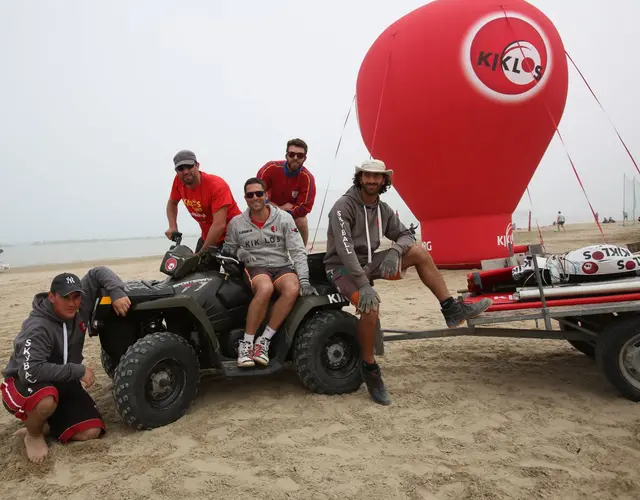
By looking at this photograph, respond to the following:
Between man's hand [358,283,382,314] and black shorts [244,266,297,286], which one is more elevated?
black shorts [244,266,297,286]

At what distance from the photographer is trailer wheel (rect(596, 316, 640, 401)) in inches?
132

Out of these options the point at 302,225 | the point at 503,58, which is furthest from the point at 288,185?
the point at 503,58

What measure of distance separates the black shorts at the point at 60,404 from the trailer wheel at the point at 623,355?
3.36m

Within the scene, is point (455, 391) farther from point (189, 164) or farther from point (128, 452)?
point (189, 164)

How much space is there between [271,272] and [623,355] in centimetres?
254

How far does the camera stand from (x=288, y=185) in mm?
5027

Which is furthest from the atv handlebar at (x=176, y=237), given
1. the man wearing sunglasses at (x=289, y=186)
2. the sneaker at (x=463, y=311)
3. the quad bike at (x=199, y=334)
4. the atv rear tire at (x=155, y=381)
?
the sneaker at (x=463, y=311)

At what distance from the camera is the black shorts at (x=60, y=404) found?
2.93 m

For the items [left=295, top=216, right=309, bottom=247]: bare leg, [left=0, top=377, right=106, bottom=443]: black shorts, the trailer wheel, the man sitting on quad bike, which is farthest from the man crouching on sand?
the trailer wheel

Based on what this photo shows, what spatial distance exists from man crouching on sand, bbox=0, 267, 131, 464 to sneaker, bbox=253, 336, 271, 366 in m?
0.93

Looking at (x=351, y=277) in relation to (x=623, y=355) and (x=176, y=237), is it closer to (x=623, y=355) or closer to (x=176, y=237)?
(x=176, y=237)

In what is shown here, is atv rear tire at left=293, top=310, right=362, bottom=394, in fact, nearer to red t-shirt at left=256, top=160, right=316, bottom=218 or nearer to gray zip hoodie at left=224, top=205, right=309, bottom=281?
gray zip hoodie at left=224, top=205, right=309, bottom=281

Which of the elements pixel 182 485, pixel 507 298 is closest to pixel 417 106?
pixel 507 298

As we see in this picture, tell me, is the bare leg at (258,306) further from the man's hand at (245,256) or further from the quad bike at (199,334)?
the man's hand at (245,256)
